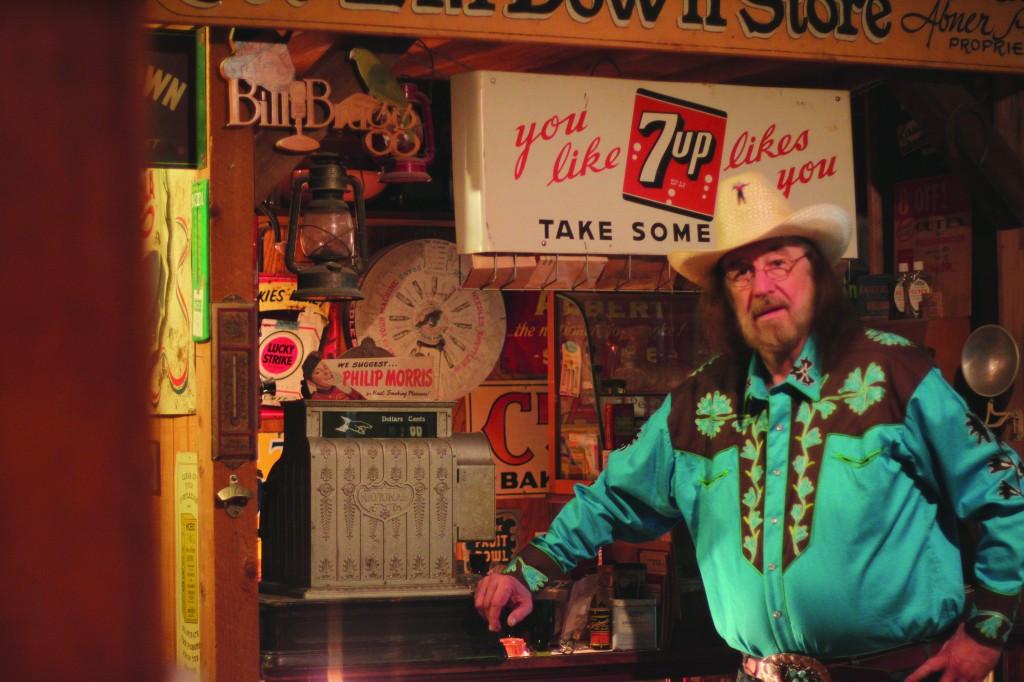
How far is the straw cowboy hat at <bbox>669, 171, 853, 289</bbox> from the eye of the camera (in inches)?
133

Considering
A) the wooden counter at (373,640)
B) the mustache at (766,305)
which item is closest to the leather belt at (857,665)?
the mustache at (766,305)

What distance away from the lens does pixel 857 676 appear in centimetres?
312

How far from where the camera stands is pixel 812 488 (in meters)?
3.20

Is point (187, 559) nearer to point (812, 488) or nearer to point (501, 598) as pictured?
point (501, 598)

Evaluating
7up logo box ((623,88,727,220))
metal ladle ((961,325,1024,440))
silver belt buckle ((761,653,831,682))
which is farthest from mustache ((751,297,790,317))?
metal ladle ((961,325,1024,440))

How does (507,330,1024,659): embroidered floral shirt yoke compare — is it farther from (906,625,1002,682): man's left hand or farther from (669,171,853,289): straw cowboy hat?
(669,171,853,289): straw cowboy hat

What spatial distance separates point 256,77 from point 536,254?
1084mm

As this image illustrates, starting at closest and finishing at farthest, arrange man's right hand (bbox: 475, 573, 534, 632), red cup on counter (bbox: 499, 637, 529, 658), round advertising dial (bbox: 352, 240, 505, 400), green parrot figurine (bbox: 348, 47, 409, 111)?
man's right hand (bbox: 475, 573, 534, 632) < green parrot figurine (bbox: 348, 47, 409, 111) < red cup on counter (bbox: 499, 637, 529, 658) < round advertising dial (bbox: 352, 240, 505, 400)

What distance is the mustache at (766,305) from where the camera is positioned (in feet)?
11.0

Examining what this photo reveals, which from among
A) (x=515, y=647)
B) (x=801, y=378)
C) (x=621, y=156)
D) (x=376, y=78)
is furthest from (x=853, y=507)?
(x=376, y=78)

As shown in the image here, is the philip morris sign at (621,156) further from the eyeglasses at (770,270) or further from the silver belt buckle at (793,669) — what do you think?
the silver belt buckle at (793,669)

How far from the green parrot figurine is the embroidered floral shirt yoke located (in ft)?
4.85

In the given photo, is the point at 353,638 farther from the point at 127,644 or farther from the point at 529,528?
the point at 127,644

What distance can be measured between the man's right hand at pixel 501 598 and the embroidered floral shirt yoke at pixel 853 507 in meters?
0.50
